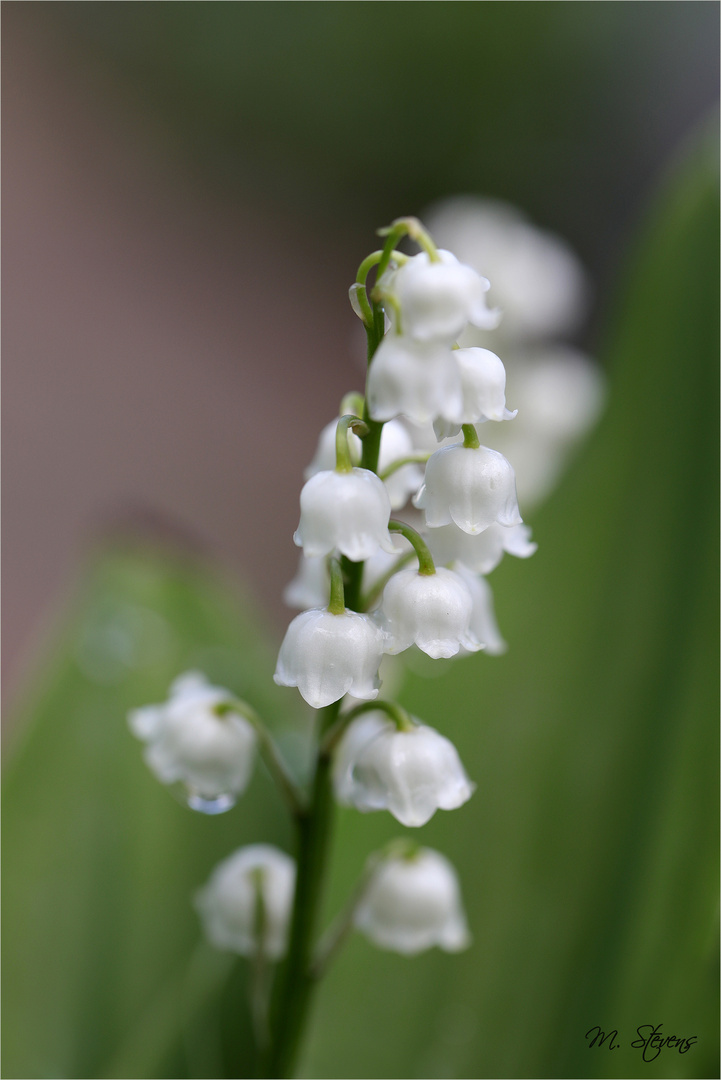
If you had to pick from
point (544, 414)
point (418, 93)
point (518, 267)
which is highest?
point (418, 93)

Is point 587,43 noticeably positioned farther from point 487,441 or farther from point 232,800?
point 232,800

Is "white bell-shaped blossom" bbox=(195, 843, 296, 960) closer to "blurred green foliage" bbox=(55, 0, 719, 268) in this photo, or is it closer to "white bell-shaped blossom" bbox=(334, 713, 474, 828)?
"white bell-shaped blossom" bbox=(334, 713, 474, 828)

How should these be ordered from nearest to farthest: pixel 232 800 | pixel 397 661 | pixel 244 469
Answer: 1. pixel 232 800
2. pixel 397 661
3. pixel 244 469

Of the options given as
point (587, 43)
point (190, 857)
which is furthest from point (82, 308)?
point (190, 857)

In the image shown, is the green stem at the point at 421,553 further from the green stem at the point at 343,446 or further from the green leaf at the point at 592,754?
the green leaf at the point at 592,754
